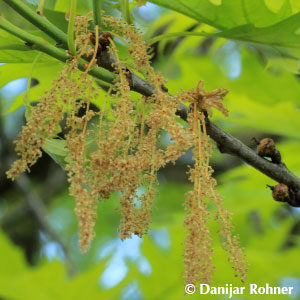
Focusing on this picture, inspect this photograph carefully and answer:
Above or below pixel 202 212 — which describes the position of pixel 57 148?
above

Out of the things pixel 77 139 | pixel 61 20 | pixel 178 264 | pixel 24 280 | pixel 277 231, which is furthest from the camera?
pixel 277 231

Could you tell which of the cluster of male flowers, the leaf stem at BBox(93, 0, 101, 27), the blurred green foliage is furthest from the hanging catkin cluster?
the leaf stem at BBox(93, 0, 101, 27)

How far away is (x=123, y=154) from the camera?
0.83 m

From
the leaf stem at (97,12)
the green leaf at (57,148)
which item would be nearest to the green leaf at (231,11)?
the leaf stem at (97,12)

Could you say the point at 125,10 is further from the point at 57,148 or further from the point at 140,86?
the point at 57,148

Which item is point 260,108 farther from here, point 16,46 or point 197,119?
point 16,46

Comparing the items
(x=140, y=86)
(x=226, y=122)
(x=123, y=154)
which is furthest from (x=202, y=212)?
(x=226, y=122)

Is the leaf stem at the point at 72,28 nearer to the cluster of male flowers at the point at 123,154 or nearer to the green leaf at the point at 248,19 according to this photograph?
the cluster of male flowers at the point at 123,154

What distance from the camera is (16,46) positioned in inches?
38.4

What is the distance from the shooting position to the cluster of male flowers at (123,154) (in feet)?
2.63

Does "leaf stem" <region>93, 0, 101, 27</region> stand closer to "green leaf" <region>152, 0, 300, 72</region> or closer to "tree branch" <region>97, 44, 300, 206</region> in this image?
"tree branch" <region>97, 44, 300, 206</region>

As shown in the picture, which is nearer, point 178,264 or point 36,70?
point 36,70

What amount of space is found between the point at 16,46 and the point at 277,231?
173 centimetres

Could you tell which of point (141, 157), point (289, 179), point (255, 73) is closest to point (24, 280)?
point (141, 157)
